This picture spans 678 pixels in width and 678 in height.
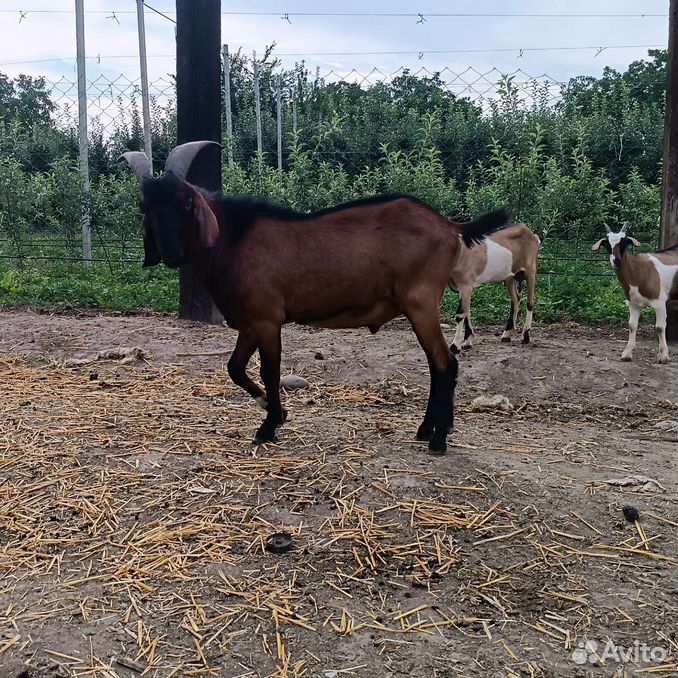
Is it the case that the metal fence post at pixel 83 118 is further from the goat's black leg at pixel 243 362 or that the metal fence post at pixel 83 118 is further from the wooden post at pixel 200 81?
the goat's black leg at pixel 243 362

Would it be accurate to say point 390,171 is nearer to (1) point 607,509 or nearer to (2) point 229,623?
(1) point 607,509

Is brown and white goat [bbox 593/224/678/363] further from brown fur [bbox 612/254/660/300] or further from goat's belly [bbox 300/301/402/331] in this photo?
goat's belly [bbox 300/301/402/331]

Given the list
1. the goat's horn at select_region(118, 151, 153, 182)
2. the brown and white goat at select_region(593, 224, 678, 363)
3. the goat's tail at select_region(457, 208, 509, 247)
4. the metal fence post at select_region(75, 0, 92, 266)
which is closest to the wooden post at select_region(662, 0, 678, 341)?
the brown and white goat at select_region(593, 224, 678, 363)

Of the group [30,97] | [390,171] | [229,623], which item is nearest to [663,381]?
[229,623]

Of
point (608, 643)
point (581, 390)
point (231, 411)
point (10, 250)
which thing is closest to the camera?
point (608, 643)

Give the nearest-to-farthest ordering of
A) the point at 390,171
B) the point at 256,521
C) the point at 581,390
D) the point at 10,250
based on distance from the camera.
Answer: the point at 256,521, the point at 581,390, the point at 390,171, the point at 10,250

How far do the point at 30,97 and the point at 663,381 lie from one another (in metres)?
21.0

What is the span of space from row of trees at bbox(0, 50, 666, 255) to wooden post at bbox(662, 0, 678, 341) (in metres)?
2.65

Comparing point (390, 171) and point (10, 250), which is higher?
point (390, 171)

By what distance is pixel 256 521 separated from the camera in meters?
3.55

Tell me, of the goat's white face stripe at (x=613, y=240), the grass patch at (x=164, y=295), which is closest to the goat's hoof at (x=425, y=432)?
the goat's white face stripe at (x=613, y=240)

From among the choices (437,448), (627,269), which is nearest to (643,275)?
(627,269)

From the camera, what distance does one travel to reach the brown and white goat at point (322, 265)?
14.3 ft

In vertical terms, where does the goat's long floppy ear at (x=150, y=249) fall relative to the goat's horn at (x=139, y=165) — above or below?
below
